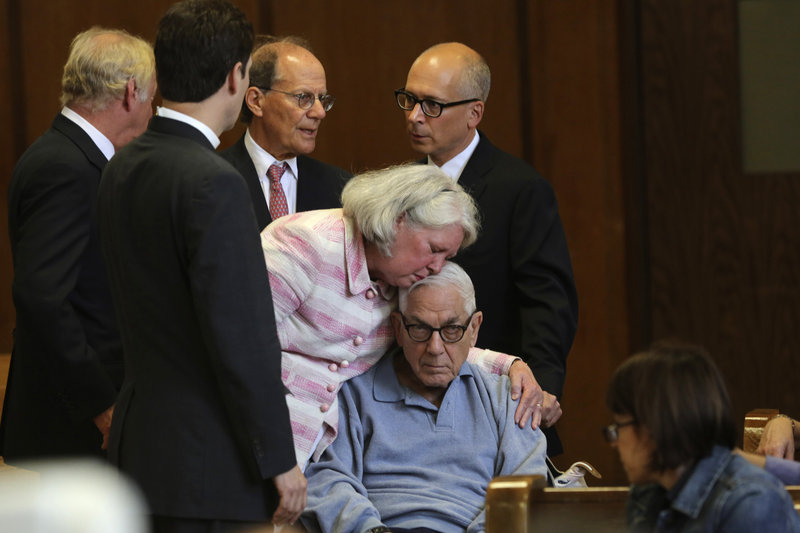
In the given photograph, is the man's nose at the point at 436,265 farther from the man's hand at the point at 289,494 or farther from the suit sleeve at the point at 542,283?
the man's hand at the point at 289,494

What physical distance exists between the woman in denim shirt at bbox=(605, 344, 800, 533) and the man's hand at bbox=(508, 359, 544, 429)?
39.5 inches

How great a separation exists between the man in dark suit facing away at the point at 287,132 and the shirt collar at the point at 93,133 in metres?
0.61

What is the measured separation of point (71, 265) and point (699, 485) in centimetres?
174

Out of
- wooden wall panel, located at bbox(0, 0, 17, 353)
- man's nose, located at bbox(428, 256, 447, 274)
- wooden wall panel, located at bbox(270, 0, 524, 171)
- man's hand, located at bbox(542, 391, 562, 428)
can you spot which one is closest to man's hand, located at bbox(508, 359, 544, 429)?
man's hand, located at bbox(542, 391, 562, 428)

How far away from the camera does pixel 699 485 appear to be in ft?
4.88

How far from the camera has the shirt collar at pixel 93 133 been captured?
276 cm

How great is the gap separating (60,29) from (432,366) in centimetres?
327

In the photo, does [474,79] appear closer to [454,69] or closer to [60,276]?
[454,69]

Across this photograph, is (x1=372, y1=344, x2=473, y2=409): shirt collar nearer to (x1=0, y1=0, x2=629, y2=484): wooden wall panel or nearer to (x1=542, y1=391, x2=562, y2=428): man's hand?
(x1=542, y1=391, x2=562, y2=428): man's hand

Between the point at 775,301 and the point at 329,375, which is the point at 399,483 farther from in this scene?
the point at 775,301

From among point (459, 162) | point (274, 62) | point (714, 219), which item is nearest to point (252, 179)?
point (274, 62)

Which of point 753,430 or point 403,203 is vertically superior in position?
point 403,203

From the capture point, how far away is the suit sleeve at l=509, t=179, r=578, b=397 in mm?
2936

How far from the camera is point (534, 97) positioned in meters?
4.77
